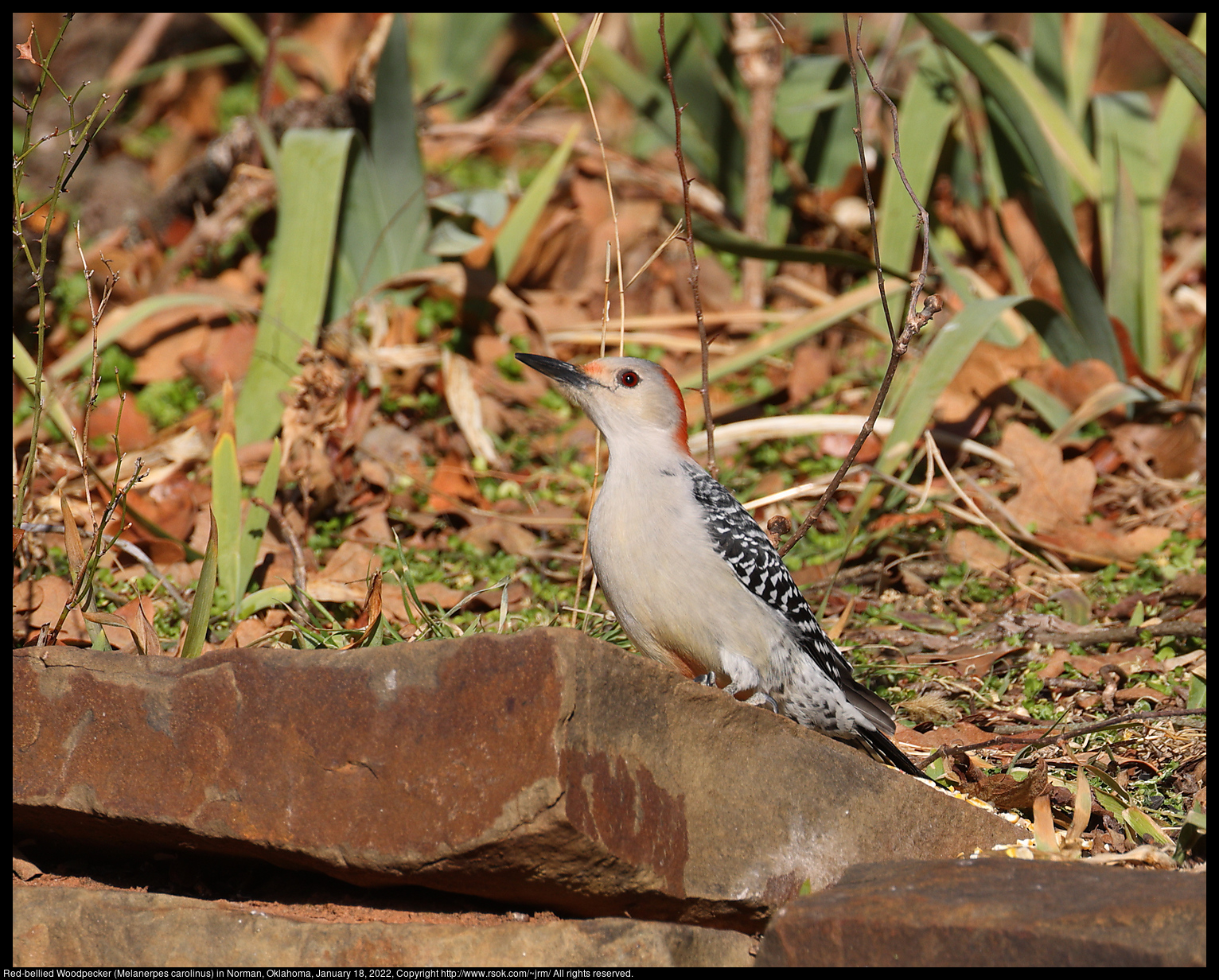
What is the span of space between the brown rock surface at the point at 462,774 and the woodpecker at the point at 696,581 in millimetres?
686

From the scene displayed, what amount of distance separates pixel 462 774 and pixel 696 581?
1.35 metres

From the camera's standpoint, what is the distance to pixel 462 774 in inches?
116

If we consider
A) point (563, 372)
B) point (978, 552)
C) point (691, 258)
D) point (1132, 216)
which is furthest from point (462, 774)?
point (1132, 216)

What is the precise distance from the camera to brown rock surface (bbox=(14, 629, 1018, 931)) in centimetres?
294

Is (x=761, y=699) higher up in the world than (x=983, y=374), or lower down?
higher up

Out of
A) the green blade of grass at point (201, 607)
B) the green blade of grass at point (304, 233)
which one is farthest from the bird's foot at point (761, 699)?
the green blade of grass at point (304, 233)

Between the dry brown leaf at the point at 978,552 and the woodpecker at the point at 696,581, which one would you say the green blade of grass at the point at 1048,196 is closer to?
the dry brown leaf at the point at 978,552

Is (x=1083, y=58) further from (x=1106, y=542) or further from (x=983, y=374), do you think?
(x=1106, y=542)

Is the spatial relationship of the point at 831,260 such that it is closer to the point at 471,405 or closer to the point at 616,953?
the point at 471,405

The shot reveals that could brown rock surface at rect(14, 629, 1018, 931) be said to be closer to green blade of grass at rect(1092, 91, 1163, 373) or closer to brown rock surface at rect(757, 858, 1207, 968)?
brown rock surface at rect(757, 858, 1207, 968)

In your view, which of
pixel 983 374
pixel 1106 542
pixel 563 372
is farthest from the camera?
pixel 983 374

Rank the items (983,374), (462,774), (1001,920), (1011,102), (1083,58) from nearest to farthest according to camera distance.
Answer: (1001,920) < (462,774) < (1011,102) < (983,374) < (1083,58)

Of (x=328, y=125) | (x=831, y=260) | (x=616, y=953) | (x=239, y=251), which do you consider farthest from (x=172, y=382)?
(x=616, y=953)

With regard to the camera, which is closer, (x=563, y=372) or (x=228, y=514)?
(x=563, y=372)
